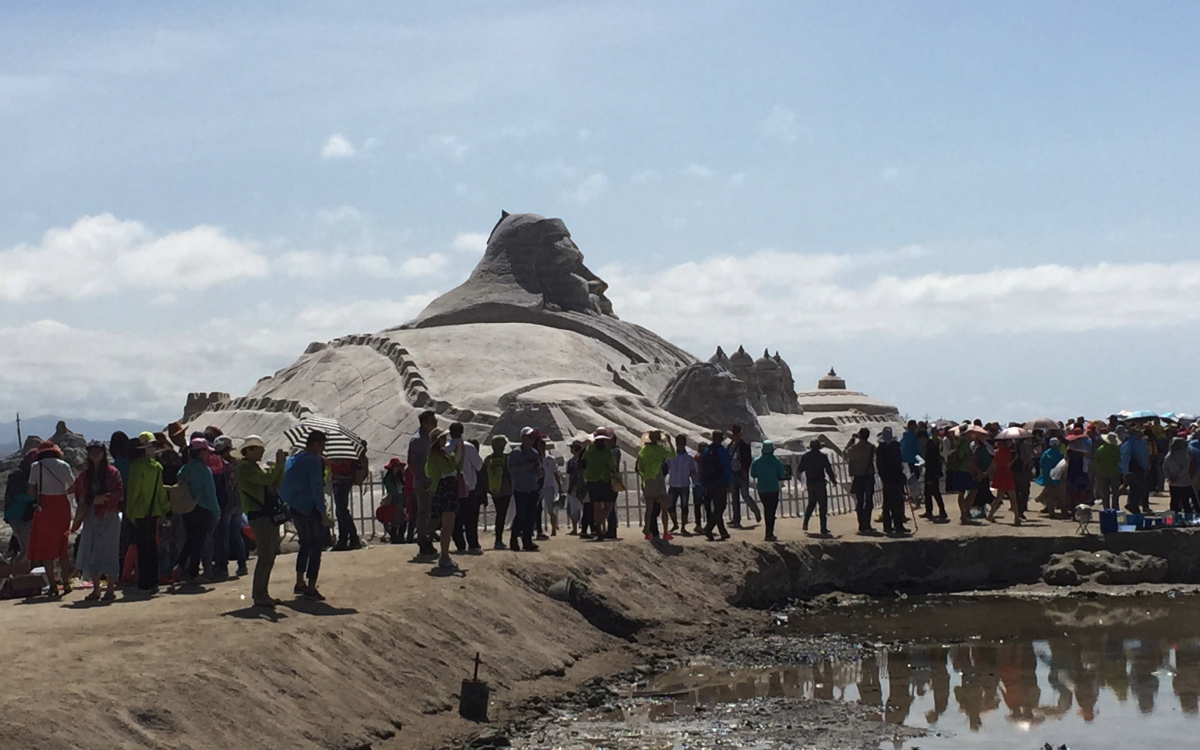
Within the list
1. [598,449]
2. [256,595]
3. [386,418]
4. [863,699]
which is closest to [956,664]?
[863,699]

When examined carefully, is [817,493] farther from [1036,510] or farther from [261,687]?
[261,687]

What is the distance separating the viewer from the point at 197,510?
37.4 feet

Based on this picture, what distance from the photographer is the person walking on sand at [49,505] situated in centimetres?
1107

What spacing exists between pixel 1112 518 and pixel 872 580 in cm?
317

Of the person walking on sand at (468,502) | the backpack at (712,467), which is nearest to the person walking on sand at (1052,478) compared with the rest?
the backpack at (712,467)

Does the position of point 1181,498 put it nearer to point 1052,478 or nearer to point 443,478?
point 1052,478

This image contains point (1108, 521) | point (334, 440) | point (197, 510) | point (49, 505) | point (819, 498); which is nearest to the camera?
point (49, 505)

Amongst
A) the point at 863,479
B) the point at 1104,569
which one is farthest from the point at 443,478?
the point at 1104,569

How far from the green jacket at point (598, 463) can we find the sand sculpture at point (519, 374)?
12610 mm

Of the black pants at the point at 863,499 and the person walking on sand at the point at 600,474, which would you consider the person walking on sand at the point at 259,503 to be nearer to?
the person walking on sand at the point at 600,474

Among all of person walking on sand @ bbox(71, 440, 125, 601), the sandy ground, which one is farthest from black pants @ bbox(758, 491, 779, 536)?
person walking on sand @ bbox(71, 440, 125, 601)

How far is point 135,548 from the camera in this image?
1143cm

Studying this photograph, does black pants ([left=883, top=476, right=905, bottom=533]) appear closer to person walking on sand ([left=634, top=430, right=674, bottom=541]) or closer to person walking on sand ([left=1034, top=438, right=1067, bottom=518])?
person walking on sand ([left=1034, top=438, right=1067, bottom=518])

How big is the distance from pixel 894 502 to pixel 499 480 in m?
5.96
